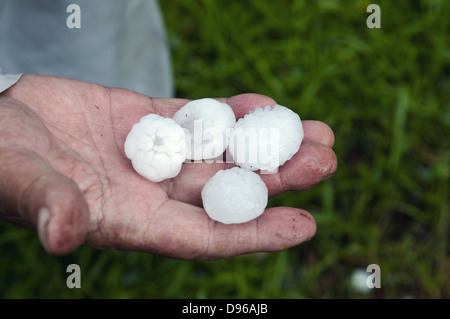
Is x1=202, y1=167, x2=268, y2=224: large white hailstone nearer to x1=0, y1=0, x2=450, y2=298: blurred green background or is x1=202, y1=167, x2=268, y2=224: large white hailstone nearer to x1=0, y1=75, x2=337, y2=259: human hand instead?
x1=0, y1=75, x2=337, y2=259: human hand

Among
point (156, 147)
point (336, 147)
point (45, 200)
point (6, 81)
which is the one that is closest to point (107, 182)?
point (156, 147)

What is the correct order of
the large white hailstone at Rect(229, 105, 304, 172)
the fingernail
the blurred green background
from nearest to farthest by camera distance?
the fingernail
the large white hailstone at Rect(229, 105, 304, 172)
the blurred green background

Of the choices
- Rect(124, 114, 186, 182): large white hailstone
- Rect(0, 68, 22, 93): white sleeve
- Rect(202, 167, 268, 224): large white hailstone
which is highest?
Rect(0, 68, 22, 93): white sleeve

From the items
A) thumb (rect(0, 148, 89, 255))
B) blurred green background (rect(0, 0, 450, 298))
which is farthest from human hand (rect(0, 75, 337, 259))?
blurred green background (rect(0, 0, 450, 298))

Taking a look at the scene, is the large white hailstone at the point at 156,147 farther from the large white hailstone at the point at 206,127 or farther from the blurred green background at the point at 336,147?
the blurred green background at the point at 336,147

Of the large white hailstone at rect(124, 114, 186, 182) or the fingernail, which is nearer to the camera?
the fingernail

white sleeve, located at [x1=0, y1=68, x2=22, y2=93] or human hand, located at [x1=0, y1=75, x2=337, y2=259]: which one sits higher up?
white sleeve, located at [x1=0, y1=68, x2=22, y2=93]

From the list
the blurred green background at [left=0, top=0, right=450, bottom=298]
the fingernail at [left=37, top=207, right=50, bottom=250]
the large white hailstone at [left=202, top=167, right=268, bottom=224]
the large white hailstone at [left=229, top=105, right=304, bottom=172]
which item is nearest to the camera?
the fingernail at [left=37, top=207, right=50, bottom=250]
